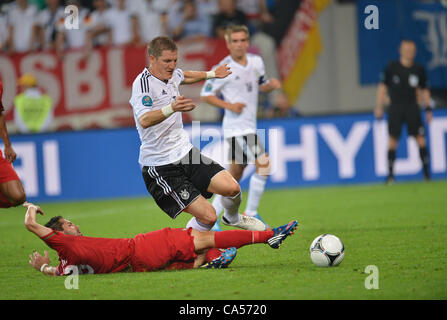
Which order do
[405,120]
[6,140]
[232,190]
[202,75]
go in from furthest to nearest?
[405,120], [6,140], [202,75], [232,190]

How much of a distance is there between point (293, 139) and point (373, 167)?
158 cm

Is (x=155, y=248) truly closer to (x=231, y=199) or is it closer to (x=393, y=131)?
(x=231, y=199)

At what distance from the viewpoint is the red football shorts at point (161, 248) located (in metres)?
6.56

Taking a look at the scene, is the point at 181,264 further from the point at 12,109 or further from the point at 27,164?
the point at 12,109

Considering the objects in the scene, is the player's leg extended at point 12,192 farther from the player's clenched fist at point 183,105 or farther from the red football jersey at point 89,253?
the player's clenched fist at point 183,105

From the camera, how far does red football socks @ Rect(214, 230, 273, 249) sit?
21.7ft

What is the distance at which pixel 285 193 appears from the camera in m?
13.8

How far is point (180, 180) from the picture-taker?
23.0ft

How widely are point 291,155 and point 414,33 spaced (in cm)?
466

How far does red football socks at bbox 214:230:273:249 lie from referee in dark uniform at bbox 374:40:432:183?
7886 millimetres

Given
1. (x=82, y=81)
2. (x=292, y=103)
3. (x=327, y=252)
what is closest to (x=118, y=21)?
(x=82, y=81)

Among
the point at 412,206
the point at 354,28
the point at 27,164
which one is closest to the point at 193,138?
the point at 27,164

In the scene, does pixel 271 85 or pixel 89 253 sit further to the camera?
pixel 271 85

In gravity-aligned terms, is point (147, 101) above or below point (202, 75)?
below
